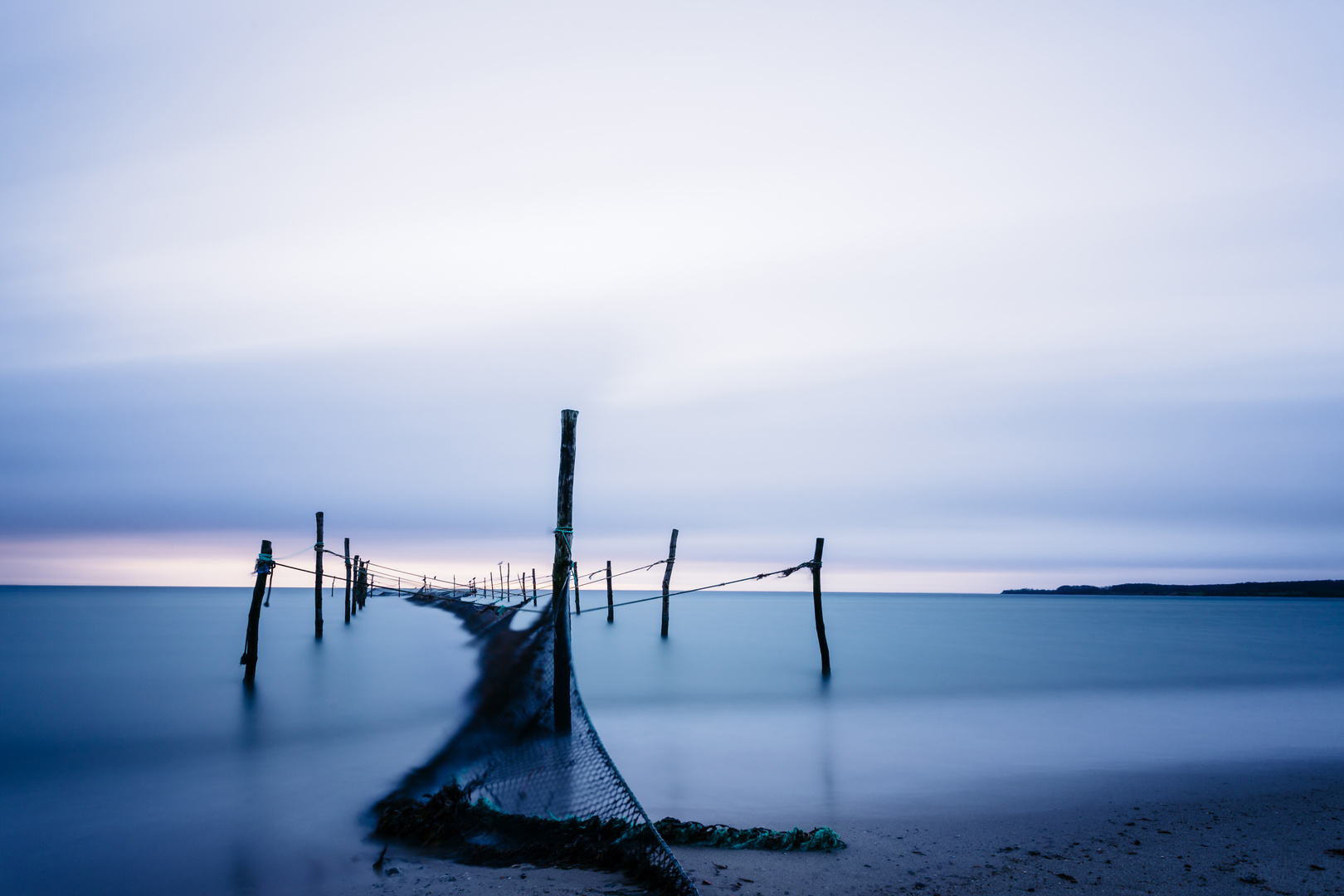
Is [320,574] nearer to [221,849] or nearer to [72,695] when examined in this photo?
[72,695]

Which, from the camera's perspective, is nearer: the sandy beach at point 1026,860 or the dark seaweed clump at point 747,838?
the sandy beach at point 1026,860

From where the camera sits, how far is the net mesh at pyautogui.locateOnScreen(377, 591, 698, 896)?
5.05m

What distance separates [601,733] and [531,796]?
5594mm

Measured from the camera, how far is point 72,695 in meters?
16.1

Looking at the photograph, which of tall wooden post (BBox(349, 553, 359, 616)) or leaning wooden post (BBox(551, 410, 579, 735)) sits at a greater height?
leaning wooden post (BBox(551, 410, 579, 735))

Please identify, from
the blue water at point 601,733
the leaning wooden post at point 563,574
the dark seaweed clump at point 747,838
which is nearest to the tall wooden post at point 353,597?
the blue water at point 601,733

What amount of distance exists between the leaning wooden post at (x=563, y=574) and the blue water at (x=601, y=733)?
117 cm

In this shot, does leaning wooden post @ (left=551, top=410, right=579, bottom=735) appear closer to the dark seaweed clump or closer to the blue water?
the blue water

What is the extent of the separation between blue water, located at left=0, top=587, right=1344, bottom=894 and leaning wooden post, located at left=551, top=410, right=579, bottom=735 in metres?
1.17

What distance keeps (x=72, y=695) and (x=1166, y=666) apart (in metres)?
29.8

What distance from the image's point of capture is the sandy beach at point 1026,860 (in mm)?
4855

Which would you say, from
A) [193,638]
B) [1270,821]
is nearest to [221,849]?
[1270,821]

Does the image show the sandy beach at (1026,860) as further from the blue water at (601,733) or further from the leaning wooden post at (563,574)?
the leaning wooden post at (563,574)

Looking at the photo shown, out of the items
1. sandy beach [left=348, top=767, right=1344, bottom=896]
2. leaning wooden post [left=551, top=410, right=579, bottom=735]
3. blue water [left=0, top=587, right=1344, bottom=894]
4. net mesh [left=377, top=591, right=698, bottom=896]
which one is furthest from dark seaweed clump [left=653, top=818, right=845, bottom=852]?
leaning wooden post [left=551, top=410, right=579, bottom=735]
